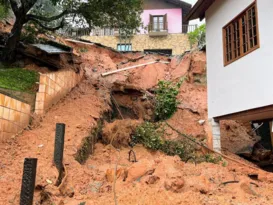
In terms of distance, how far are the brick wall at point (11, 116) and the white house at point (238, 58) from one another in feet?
18.3

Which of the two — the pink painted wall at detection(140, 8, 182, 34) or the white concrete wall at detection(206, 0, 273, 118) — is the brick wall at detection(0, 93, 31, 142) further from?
the pink painted wall at detection(140, 8, 182, 34)

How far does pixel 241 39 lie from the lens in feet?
25.6

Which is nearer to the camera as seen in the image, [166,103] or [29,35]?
[29,35]

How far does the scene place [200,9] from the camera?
977cm

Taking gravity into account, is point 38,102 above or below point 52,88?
below

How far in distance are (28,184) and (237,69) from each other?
6.10m

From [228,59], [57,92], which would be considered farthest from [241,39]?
[57,92]

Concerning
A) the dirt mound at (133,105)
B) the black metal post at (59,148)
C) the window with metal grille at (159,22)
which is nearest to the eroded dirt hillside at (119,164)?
the dirt mound at (133,105)

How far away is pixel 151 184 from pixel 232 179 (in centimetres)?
222

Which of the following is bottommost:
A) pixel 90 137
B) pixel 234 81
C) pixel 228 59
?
pixel 90 137

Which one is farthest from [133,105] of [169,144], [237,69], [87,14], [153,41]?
[153,41]

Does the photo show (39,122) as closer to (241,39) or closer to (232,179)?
(232,179)

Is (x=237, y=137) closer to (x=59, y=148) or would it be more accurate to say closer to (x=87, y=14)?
(x=87, y=14)

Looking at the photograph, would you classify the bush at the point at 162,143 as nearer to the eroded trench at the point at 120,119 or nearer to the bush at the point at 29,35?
the eroded trench at the point at 120,119
